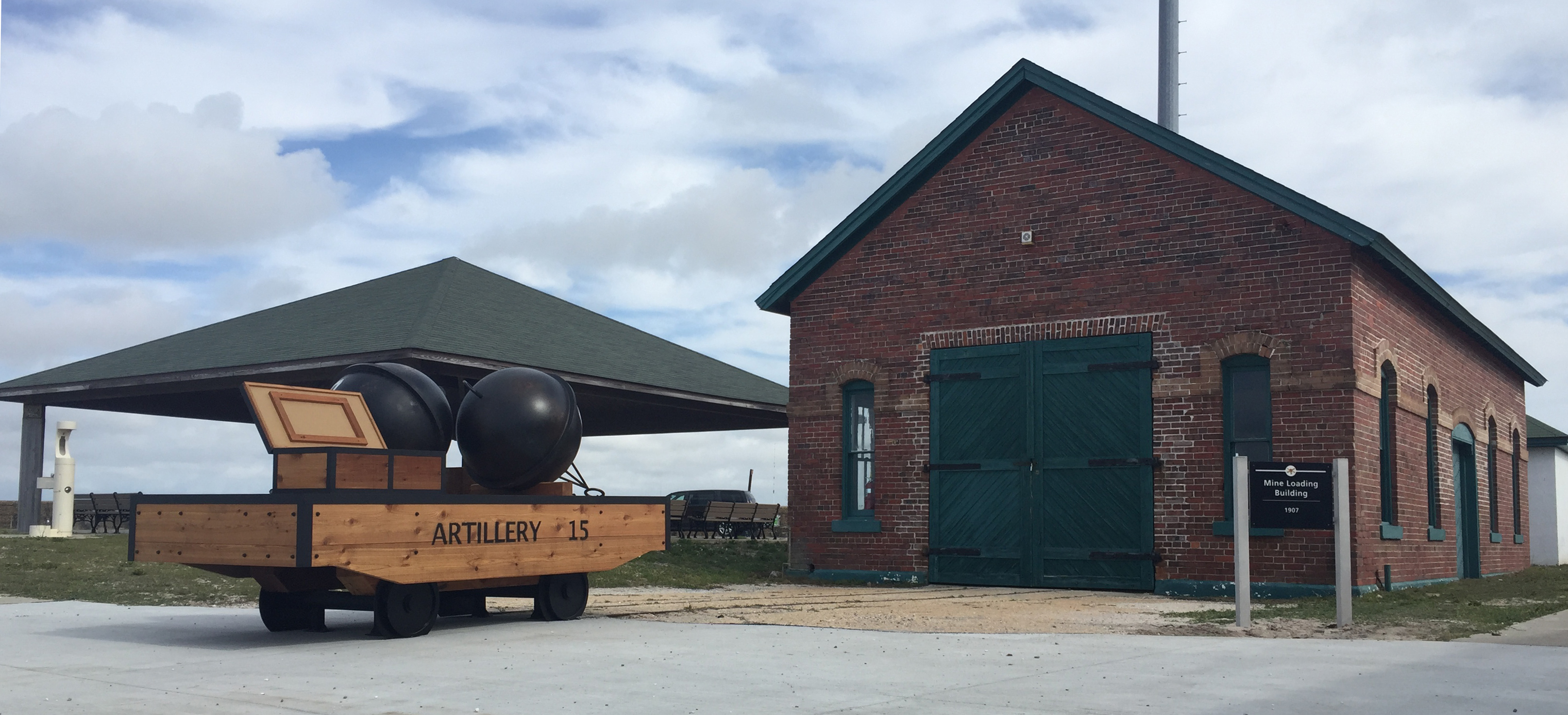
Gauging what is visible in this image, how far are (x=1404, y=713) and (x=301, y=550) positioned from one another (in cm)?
671

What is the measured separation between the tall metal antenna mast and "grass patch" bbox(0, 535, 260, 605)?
18.7 metres

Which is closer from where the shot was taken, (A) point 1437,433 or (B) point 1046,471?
(B) point 1046,471

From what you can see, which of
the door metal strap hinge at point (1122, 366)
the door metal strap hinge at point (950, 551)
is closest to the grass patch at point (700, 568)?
the door metal strap hinge at point (950, 551)

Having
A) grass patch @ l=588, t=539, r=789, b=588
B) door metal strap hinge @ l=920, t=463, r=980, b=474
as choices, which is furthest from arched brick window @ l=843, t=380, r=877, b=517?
grass patch @ l=588, t=539, r=789, b=588

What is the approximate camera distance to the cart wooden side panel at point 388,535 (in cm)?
895

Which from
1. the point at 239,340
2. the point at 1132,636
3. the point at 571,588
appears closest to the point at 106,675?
the point at 571,588

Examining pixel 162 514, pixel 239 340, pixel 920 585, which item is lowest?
pixel 920 585

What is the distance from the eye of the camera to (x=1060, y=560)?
16.6m

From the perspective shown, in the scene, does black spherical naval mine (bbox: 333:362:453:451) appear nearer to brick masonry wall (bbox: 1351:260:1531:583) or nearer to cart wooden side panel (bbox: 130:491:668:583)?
cart wooden side panel (bbox: 130:491:668:583)

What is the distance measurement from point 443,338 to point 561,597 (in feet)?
33.0

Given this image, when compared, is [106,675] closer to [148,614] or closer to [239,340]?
[148,614]

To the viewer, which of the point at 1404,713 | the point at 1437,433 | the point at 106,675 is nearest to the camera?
the point at 1404,713

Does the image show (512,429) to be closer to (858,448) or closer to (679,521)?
(858,448)

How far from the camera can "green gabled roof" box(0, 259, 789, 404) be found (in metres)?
21.0
